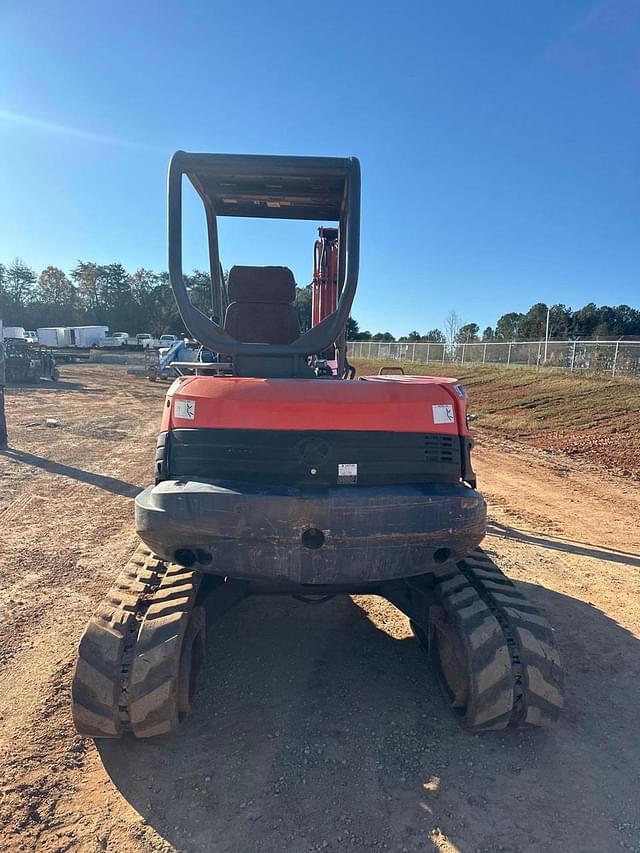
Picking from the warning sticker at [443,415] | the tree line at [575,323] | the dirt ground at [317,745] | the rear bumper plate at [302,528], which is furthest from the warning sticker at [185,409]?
the tree line at [575,323]

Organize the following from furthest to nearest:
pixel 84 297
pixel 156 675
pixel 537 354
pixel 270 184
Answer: pixel 84 297, pixel 537 354, pixel 270 184, pixel 156 675

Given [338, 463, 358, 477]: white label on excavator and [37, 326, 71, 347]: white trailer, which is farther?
[37, 326, 71, 347]: white trailer

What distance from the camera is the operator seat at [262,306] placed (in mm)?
3762

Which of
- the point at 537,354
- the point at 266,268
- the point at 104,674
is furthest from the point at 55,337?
the point at 104,674

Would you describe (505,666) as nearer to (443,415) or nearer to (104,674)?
(443,415)

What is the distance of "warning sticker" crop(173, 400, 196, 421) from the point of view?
2.90 meters

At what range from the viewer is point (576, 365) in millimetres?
21484

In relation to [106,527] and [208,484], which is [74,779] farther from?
[106,527]

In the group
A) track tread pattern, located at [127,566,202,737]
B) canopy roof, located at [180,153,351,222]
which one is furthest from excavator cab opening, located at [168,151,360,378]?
track tread pattern, located at [127,566,202,737]

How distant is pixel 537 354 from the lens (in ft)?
80.7

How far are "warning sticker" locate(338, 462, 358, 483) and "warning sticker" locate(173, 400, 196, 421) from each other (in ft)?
2.66

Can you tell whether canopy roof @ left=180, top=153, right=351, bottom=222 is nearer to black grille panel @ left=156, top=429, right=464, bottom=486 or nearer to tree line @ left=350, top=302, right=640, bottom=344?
black grille panel @ left=156, top=429, right=464, bottom=486

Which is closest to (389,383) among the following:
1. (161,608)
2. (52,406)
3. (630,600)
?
(161,608)

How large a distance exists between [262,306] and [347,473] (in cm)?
150
